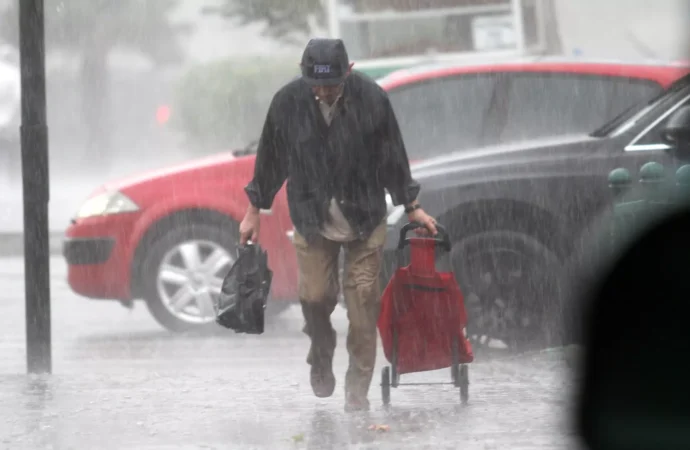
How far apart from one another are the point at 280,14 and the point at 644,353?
1942 cm

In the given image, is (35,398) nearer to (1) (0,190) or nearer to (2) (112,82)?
(1) (0,190)

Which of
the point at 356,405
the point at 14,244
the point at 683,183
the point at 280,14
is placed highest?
the point at 280,14

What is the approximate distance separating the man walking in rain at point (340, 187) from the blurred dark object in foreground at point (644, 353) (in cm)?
107

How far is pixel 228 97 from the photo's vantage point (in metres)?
27.6

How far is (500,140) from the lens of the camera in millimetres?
10156

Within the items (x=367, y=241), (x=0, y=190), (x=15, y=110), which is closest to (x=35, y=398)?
(x=367, y=241)

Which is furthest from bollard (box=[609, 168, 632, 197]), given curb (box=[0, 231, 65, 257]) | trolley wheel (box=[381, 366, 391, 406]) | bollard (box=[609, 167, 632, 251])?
curb (box=[0, 231, 65, 257])

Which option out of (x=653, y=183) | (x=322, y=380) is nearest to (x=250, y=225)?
(x=322, y=380)

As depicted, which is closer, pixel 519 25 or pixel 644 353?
pixel 644 353

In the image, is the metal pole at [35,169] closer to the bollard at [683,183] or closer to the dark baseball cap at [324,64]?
the dark baseball cap at [324,64]

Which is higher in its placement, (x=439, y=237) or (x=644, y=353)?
(x=439, y=237)

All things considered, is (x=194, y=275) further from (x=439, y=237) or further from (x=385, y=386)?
(x=439, y=237)

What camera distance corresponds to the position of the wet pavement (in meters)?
6.83

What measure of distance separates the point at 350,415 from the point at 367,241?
79 cm
